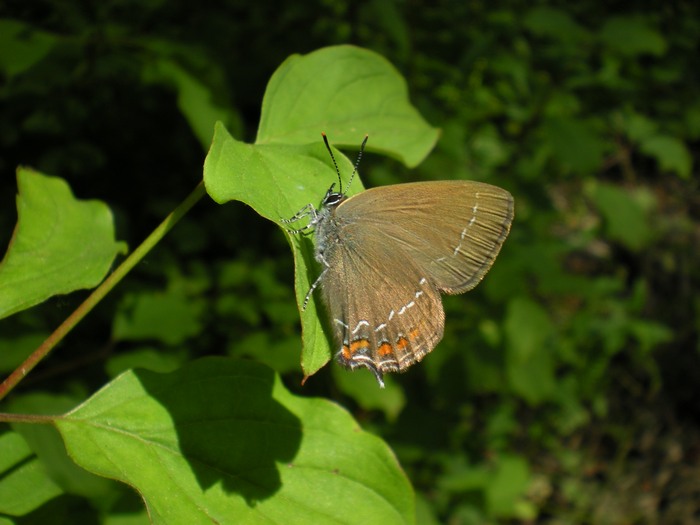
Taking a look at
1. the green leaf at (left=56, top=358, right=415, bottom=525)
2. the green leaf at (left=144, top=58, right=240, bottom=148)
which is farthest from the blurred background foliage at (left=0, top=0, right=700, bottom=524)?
the green leaf at (left=56, top=358, right=415, bottom=525)

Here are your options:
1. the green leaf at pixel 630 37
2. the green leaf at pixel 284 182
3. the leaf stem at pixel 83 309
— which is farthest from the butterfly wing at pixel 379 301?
the green leaf at pixel 630 37

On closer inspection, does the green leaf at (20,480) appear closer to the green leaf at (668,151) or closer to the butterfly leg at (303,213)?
the butterfly leg at (303,213)

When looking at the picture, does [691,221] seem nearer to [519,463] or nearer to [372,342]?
[519,463]

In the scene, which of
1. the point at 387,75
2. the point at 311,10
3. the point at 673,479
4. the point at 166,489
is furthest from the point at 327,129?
the point at 673,479

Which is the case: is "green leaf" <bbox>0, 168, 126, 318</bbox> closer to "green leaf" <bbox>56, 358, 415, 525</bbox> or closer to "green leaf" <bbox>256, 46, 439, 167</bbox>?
"green leaf" <bbox>56, 358, 415, 525</bbox>

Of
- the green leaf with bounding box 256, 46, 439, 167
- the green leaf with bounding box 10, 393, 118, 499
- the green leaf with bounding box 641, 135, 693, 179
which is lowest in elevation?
the green leaf with bounding box 641, 135, 693, 179

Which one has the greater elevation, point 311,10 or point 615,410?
point 311,10

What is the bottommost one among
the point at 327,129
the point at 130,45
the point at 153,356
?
the point at 153,356
